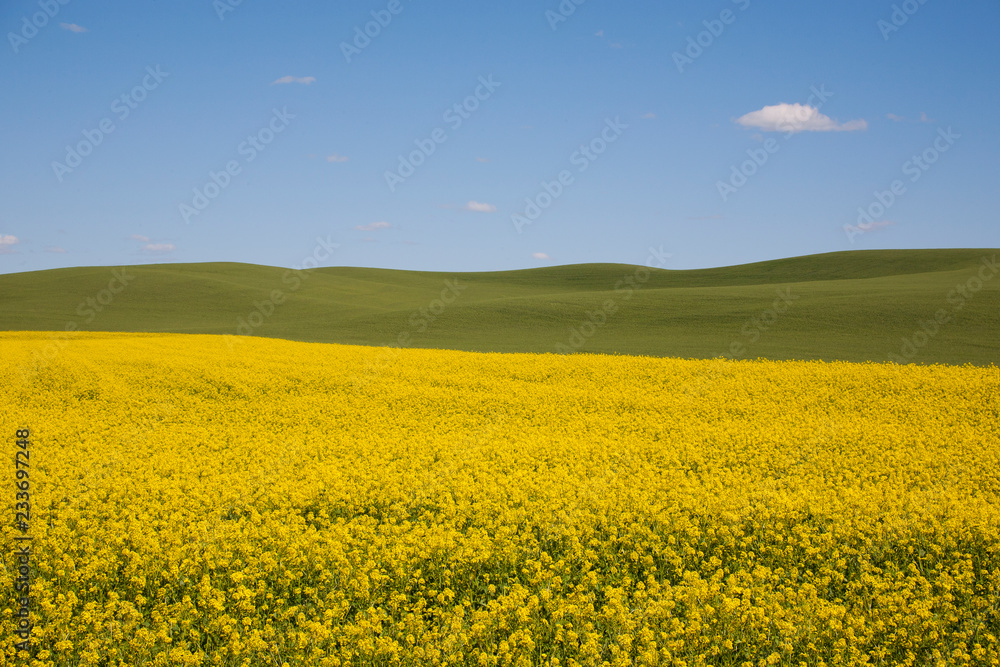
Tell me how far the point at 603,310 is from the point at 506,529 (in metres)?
34.1

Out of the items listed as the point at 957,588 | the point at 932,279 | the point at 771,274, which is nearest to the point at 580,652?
the point at 957,588

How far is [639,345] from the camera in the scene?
28.8 meters

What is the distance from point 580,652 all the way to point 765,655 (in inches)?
58.6

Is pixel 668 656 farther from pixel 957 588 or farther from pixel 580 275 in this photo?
pixel 580 275
